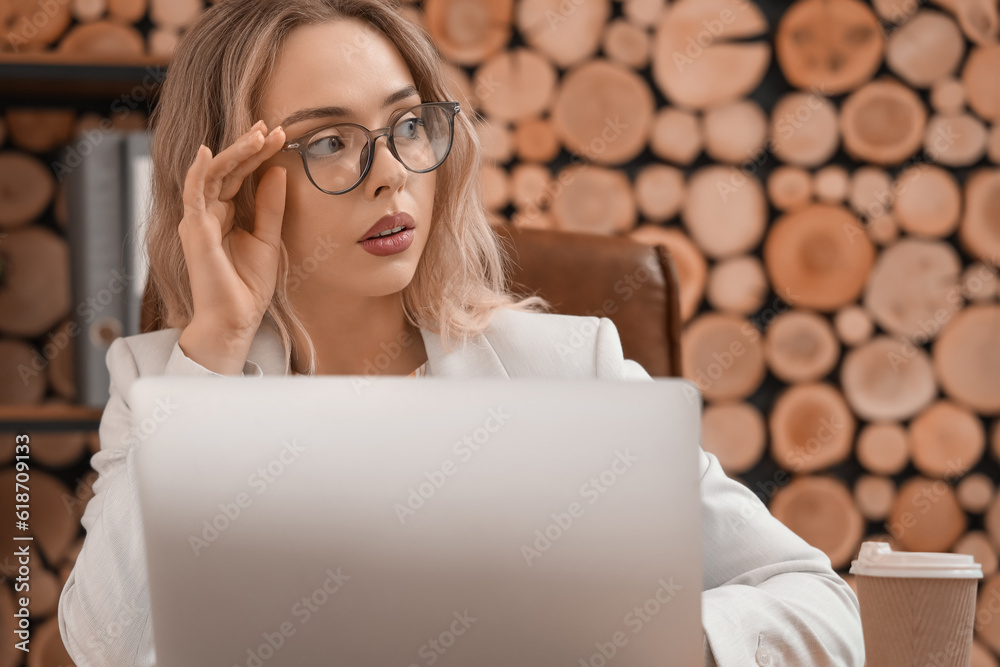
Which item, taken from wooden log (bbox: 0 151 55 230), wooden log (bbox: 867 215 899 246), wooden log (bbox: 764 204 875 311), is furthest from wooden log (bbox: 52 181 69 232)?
wooden log (bbox: 867 215 899 246)

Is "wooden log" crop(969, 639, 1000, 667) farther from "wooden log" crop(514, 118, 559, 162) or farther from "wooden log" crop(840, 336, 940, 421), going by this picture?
"wooden log" crop(514, 118, 559, 162)

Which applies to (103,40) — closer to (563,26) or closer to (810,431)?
(563,26)

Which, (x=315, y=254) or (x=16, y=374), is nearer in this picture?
(x=315, y=254)

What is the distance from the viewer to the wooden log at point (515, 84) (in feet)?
6.46

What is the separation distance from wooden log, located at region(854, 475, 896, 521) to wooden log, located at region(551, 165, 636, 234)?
726 mm

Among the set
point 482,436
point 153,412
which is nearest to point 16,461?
point 153,412

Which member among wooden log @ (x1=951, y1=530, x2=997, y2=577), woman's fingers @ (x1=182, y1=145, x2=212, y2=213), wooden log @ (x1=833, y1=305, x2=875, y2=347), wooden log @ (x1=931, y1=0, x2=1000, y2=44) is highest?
wooden log @ (x1=931, y1=0, x2=1000, y2=44)

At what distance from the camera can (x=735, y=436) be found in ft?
6.34

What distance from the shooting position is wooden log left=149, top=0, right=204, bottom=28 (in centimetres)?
196

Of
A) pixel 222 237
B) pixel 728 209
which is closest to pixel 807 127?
pixel 728 209

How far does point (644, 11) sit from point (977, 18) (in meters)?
0.68

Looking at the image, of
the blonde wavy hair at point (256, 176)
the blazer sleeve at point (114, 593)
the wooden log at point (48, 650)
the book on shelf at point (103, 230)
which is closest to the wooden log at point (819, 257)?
the blonde wavy hair at point (256, 176)

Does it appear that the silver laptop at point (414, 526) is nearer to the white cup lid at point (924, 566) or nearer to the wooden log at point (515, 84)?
the white cup lid at point (924, 566)

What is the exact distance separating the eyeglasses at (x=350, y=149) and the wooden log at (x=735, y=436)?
104 cm
